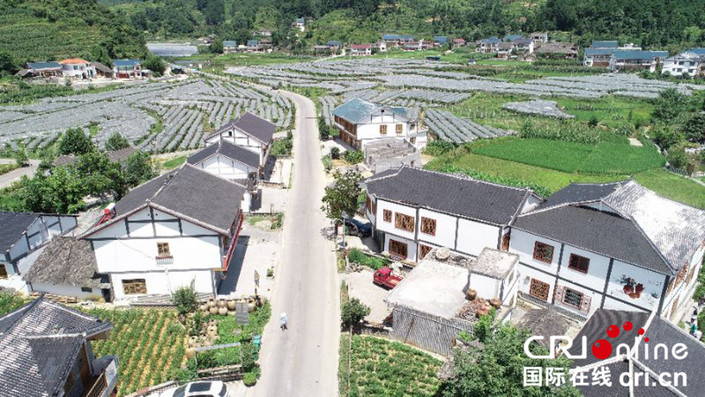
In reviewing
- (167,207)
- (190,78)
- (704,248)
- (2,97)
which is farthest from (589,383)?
(190,78)

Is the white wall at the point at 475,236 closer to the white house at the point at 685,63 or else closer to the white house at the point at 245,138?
the white house at the point at 245,138

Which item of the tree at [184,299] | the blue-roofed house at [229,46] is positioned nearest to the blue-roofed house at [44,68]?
the blue-roofed house at [229,46]

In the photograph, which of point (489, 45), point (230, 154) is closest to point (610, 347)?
point (230, 154)

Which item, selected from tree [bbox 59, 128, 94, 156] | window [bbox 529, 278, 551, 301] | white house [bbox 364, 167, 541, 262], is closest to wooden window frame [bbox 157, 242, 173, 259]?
white house [bbox 364, 167, 541, 262]

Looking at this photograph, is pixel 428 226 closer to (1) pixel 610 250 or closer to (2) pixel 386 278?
(2) pixel 386 278

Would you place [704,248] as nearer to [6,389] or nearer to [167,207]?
[167,207]

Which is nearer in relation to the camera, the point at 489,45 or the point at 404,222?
the point at 404,222
